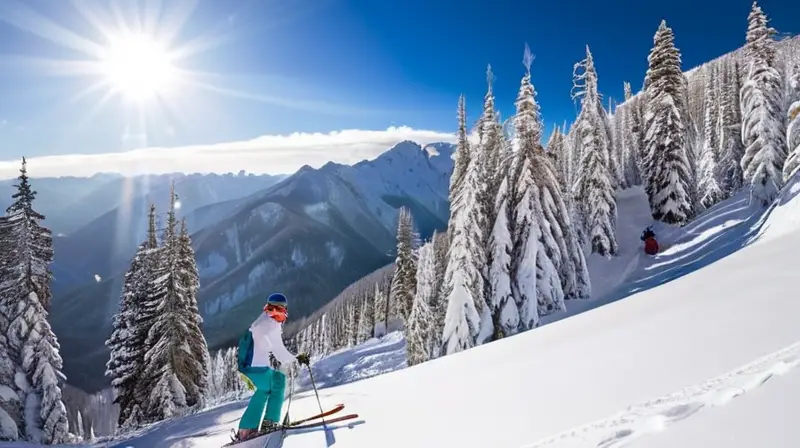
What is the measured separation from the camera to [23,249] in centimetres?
2011

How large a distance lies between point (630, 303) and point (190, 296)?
72.5 feet

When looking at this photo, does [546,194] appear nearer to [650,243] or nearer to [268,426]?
[650,243]

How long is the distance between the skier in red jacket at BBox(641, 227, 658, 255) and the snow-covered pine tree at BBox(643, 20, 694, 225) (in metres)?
4.08

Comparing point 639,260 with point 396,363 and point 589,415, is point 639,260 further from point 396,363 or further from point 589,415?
point 589,415

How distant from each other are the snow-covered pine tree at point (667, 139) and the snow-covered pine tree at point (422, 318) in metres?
17.2

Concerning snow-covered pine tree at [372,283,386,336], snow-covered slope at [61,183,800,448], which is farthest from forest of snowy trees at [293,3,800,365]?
snow-covered pine tree at [372,283,386,336]

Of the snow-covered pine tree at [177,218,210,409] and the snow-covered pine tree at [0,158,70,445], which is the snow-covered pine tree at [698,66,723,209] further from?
the snow-covered pine tree at [0,158,70,445]

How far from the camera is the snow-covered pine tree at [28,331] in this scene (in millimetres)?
18328

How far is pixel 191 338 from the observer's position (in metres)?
23.7

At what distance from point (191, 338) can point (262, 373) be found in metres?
19.3

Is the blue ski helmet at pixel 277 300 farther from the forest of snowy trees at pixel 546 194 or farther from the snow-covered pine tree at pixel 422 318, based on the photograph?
the snow-covered pine tree at pixel 422 318

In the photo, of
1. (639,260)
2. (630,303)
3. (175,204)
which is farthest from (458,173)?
(630,303)

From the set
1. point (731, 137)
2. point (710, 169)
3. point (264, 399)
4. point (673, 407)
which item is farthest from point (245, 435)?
point (731, 137)

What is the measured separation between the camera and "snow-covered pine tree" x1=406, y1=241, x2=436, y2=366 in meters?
28.6
